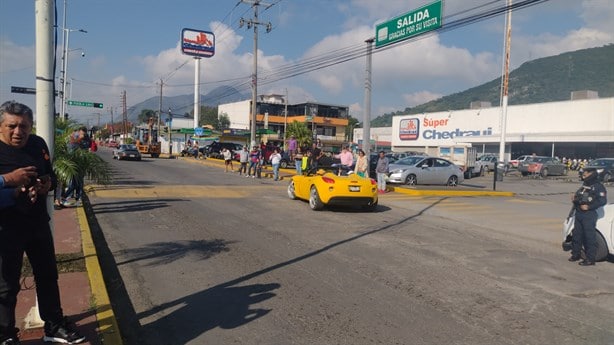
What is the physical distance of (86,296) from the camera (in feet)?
16.2

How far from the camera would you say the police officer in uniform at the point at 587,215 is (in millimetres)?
7691

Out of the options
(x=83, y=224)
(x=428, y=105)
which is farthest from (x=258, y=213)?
(x=428, y=105)

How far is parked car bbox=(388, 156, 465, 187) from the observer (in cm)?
2084

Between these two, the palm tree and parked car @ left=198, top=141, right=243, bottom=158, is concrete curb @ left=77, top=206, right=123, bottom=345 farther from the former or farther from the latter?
parked car @ left=198, top=141, right=243, bottom=158

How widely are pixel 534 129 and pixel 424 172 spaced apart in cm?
3305

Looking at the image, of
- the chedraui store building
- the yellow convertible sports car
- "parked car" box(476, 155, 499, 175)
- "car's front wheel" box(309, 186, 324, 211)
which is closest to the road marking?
"car's front wheel" box(309, 186, 324, 211)

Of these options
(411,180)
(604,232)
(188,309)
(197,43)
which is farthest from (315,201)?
(197,43)

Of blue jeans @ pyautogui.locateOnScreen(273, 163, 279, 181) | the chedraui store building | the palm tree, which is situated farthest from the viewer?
the chedraui store building

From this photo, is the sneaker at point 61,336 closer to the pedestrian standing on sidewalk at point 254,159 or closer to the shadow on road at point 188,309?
the shadow on road at point 188,309

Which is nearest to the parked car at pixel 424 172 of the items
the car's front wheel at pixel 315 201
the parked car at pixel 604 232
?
the car's front wheel at pixel 315 201

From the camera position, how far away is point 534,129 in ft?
159

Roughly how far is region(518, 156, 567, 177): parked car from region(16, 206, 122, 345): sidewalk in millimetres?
35548

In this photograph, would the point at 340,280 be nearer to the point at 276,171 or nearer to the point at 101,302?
the point at 101,302

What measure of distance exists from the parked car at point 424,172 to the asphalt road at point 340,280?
29.9 feet
